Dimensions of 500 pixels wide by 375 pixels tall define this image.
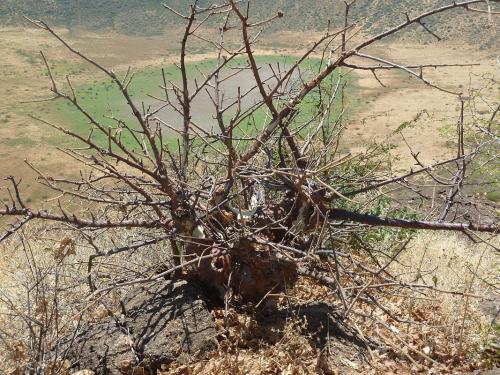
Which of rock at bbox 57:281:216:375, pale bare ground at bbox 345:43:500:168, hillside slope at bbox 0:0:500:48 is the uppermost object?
rock at bbox 57:281:216:375

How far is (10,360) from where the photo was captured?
2613mm

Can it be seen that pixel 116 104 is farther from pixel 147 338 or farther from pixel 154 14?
pixel 154 14

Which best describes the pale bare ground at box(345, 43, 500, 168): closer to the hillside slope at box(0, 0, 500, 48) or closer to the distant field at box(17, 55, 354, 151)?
the distant field at box(17, 55, 354, 151)

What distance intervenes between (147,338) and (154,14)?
60.0 meters

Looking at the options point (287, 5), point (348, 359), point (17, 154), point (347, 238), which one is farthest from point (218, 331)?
point (287, 5)

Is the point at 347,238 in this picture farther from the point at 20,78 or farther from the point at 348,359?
the point at 20,78

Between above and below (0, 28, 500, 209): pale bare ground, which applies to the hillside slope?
above

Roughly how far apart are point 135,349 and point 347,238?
172cm

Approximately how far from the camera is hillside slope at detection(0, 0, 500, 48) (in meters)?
49.4

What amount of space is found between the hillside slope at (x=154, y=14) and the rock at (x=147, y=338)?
159 feet

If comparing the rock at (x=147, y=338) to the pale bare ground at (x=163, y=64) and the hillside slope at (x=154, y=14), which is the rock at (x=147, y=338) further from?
the hillside slope at (x=154, y=14)

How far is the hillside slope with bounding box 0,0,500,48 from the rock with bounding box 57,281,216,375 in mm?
48355

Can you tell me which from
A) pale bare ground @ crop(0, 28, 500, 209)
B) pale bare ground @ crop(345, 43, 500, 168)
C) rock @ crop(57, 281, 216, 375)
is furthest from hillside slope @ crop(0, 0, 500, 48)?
rock @ crop(57, 281, 216, 375)

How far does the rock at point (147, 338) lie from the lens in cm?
240
